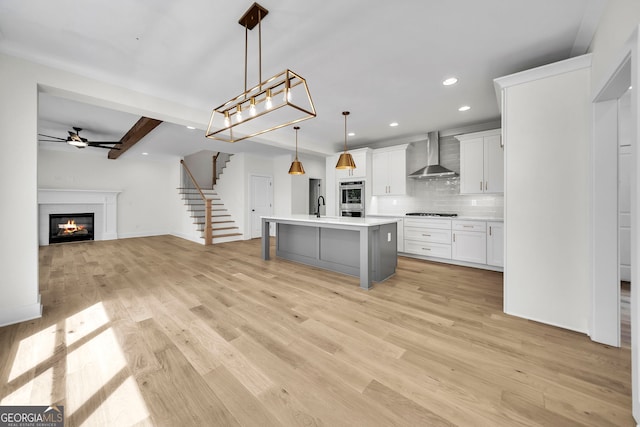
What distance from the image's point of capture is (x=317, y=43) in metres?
2.32

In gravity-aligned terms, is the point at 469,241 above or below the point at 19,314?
above

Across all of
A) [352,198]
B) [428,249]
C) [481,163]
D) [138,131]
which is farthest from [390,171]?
[138,131]

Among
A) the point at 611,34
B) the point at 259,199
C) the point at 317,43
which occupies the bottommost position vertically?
the point at 259,199

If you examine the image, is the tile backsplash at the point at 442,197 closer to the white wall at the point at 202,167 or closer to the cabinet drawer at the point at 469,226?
the cabinet drawer at the point at 469,226

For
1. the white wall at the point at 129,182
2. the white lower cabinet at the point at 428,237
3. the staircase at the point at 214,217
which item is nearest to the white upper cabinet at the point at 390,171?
the white lower cabinet at the point at 428,237

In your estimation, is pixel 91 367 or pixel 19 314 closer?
pixel 91 367

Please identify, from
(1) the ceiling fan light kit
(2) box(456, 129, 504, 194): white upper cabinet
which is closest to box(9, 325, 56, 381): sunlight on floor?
(1) the ceiling fan light kit

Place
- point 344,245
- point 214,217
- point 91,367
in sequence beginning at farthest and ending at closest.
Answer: point 214,217, point 344,245, point 91,367

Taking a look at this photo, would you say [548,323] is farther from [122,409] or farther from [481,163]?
[122,409]

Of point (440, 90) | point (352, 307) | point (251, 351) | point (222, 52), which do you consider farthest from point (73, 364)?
point (440, 90)

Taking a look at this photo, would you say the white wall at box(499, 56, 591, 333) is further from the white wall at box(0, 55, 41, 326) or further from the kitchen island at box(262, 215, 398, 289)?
the white wall at box(0, 55, 41, 326)

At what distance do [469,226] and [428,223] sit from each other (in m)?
0.71

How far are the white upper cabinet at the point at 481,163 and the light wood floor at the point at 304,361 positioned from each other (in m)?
1.93
